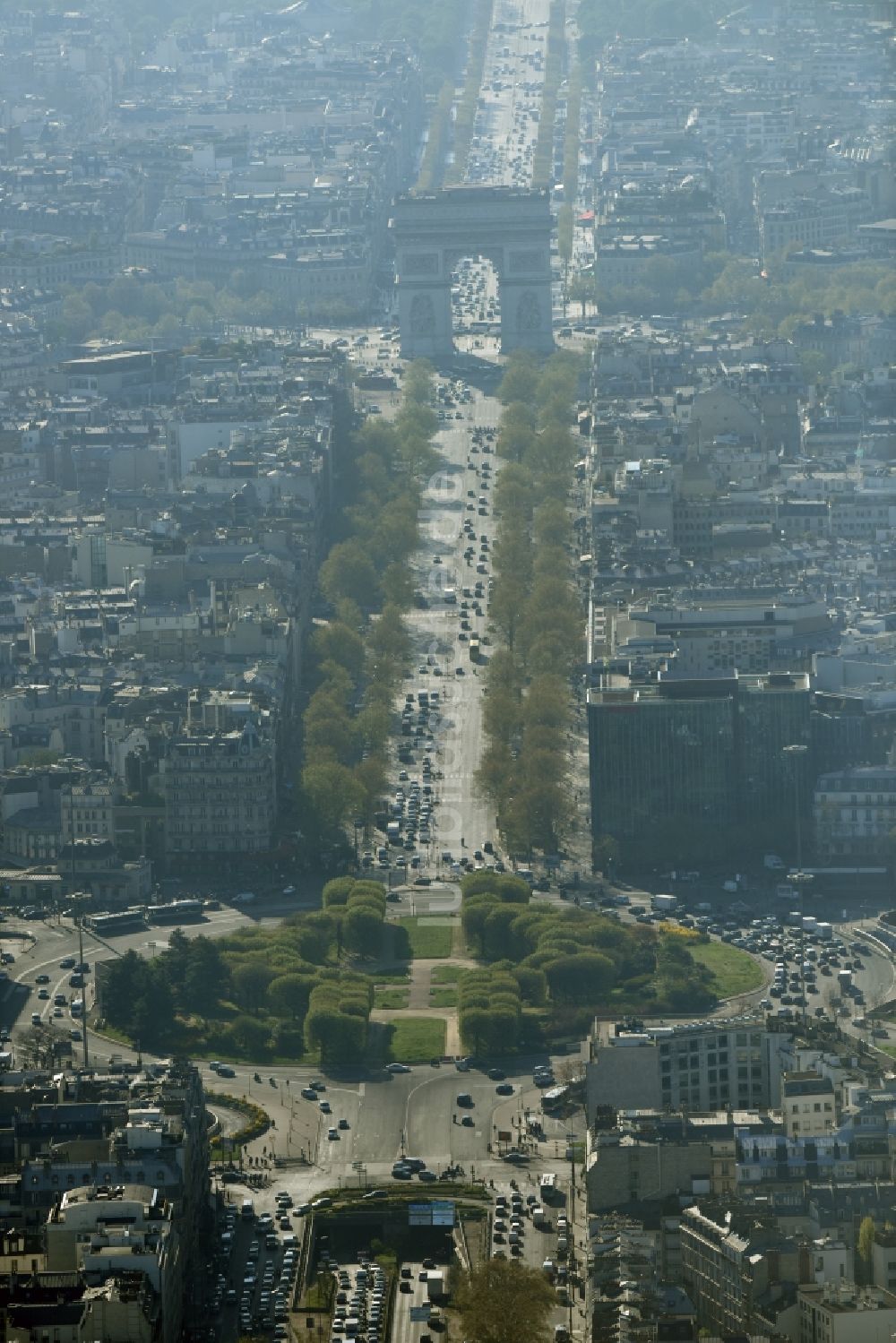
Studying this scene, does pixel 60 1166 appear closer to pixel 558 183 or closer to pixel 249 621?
pixel 249 621

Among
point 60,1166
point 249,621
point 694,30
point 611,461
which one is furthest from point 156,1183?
point 694,30

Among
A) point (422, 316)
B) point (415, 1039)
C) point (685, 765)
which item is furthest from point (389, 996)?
point (422, 316)

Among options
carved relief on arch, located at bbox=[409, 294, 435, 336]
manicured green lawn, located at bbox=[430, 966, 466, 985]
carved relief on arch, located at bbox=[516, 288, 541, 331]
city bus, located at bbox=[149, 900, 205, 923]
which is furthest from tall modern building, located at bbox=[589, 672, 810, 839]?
carved relief on arch, located at bbox=[516, 288, 541, 331]

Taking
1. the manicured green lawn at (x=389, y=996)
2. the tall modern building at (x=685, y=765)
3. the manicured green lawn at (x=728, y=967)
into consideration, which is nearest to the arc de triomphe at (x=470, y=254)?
the tall modern building at (x=685, y=765)

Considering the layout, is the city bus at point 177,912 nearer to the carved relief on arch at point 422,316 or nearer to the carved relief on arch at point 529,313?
the carved relief on arch at point 422,316

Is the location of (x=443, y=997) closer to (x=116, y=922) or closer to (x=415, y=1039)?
(x=415, y=1039)
